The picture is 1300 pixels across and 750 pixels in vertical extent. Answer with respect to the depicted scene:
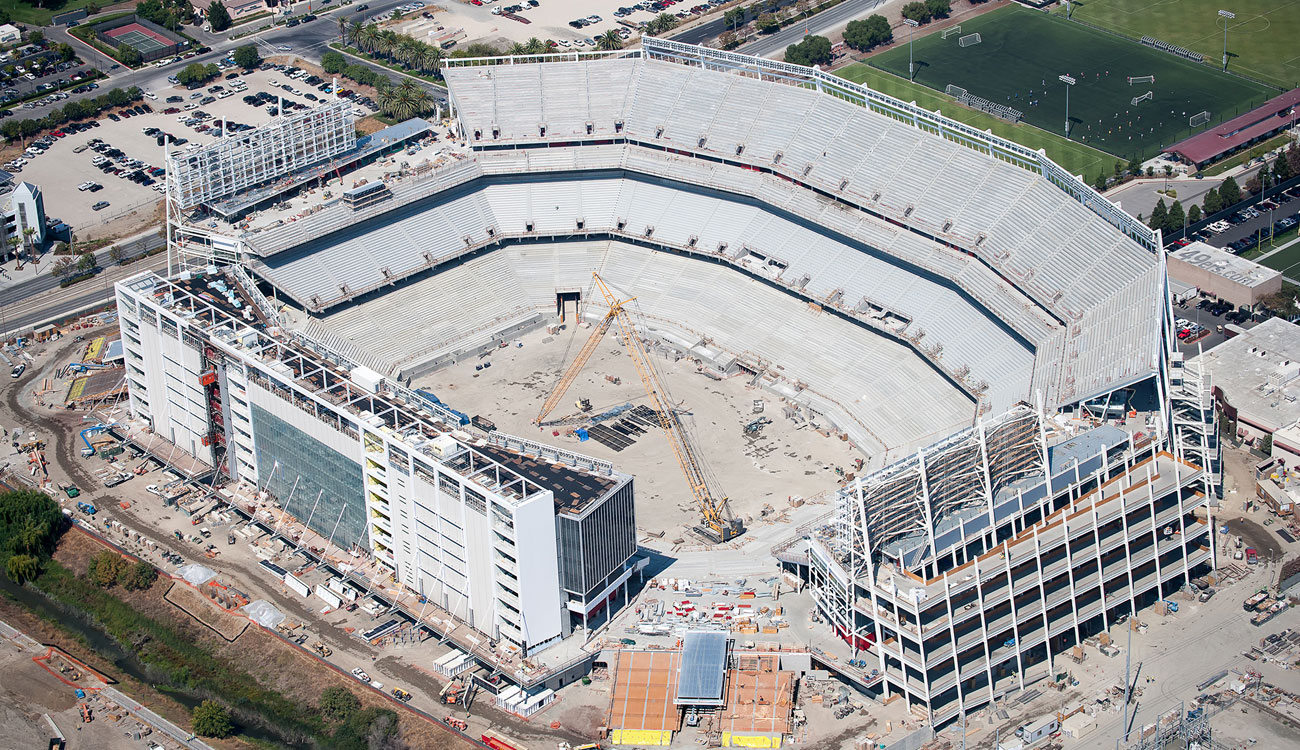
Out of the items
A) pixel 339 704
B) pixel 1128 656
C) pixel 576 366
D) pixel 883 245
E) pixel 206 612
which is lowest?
pixel 206 612

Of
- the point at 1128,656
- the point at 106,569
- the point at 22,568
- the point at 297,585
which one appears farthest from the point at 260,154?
the point at 1128,656

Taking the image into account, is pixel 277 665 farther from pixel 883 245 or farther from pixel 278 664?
pixel 883 245

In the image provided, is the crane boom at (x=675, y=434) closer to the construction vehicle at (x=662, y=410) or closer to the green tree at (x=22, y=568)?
the construction vehicle at (x=662, y=410)

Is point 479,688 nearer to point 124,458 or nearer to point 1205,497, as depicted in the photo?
point 124,458

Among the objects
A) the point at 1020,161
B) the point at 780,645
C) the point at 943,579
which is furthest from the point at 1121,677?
the point at 1020,161

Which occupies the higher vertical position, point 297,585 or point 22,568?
point 297,585

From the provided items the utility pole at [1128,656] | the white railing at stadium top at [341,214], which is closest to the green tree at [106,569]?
the white railing at stadium top at [341,214]
